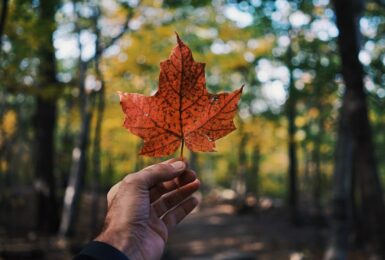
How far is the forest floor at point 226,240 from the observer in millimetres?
9633

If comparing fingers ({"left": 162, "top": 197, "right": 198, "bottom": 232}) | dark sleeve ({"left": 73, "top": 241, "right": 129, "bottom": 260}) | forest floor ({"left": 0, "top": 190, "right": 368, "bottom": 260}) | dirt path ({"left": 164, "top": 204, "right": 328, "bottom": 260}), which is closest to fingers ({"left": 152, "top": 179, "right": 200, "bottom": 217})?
fingers ({"left": 162, "top": 197, "right": 198, "bottom": 232})

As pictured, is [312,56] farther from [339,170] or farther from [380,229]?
[380,229]

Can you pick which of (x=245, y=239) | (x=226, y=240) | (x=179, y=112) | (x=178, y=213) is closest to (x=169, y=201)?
(x=178, y=213)

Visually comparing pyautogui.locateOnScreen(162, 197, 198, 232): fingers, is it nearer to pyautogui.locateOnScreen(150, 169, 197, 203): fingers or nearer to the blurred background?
pyautogui.locateOnScreen(150, 169, 197, 203): fingers

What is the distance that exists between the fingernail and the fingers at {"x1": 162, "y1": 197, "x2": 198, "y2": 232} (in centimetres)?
29

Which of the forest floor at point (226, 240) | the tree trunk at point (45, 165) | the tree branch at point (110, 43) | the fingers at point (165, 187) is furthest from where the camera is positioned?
the tree trunk at point (45, 165)

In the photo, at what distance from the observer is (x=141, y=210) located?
1.41 meters

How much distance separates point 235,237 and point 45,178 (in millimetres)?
7524

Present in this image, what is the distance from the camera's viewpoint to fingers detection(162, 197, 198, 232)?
5.39ft

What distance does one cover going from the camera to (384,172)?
95.7 feet

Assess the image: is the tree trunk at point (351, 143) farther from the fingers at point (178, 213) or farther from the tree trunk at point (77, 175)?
the tree trunk at point (77, 175)

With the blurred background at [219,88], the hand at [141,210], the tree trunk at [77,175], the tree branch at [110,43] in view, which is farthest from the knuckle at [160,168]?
the tree trunk at [77,175]

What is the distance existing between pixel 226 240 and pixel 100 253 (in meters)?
14.5

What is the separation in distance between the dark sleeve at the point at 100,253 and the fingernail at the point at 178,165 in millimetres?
351
